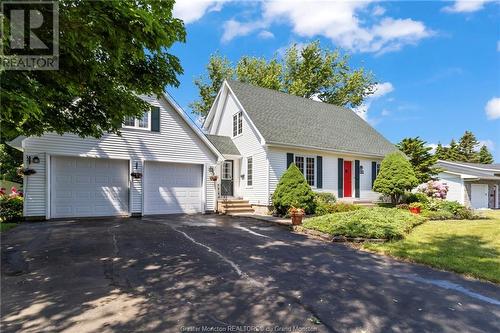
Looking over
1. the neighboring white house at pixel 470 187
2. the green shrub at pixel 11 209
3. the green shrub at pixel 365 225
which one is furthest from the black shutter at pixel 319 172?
the green shrub at pixel 11 209

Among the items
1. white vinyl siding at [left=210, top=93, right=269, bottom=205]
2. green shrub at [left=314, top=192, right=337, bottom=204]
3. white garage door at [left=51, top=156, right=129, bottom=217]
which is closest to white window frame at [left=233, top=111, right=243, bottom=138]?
white vinyl siding at [left=210, top=93, right=269, bottom=205]

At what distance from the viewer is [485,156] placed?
4619 centimetres

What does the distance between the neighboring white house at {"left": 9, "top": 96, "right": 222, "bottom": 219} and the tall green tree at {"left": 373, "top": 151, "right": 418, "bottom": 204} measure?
359 inches

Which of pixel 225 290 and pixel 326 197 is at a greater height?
pixel 326 197

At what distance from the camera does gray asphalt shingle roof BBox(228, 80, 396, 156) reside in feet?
52.3

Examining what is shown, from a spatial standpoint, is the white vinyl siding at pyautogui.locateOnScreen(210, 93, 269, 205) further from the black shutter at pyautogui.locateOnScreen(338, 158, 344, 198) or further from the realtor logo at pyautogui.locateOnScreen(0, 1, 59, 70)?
the realtor logo at pyautogui.locateOnScreen(0, 1, 59, 70)

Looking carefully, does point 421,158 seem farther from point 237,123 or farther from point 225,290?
point 225,290

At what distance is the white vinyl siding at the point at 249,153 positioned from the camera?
15164 millimetres

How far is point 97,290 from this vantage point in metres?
4.33

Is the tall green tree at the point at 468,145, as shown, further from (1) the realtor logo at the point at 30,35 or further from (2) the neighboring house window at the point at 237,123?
(1) the realtor logo at the point at 30,35

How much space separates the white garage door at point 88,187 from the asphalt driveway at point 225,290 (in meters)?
4.73

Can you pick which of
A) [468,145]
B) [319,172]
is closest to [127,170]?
[319,172]

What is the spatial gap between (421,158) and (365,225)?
11.8 meters

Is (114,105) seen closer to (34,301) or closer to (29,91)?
(29,91)
